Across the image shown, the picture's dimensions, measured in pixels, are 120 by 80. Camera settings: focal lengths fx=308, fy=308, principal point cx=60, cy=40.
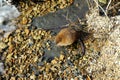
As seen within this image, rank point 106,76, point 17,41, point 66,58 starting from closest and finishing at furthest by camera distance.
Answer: point 106,76 → point 66,58 → point 17,41

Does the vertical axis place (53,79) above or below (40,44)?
below

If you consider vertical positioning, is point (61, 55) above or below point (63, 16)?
below

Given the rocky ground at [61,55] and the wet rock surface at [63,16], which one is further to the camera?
the wet rock surface at [63,16]

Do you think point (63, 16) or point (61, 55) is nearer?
point (61, 55)

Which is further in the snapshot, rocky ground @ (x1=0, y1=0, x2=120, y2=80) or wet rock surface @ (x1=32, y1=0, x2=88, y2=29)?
wet rock surface @ (x1=32, y1=0, x2=88, y2=29)

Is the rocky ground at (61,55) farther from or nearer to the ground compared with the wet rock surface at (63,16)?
nearer to the ground

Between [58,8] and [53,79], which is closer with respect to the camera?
[53,79]

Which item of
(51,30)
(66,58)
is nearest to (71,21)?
(51,30)

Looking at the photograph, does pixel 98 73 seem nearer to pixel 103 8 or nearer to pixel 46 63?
pixel 46 63
